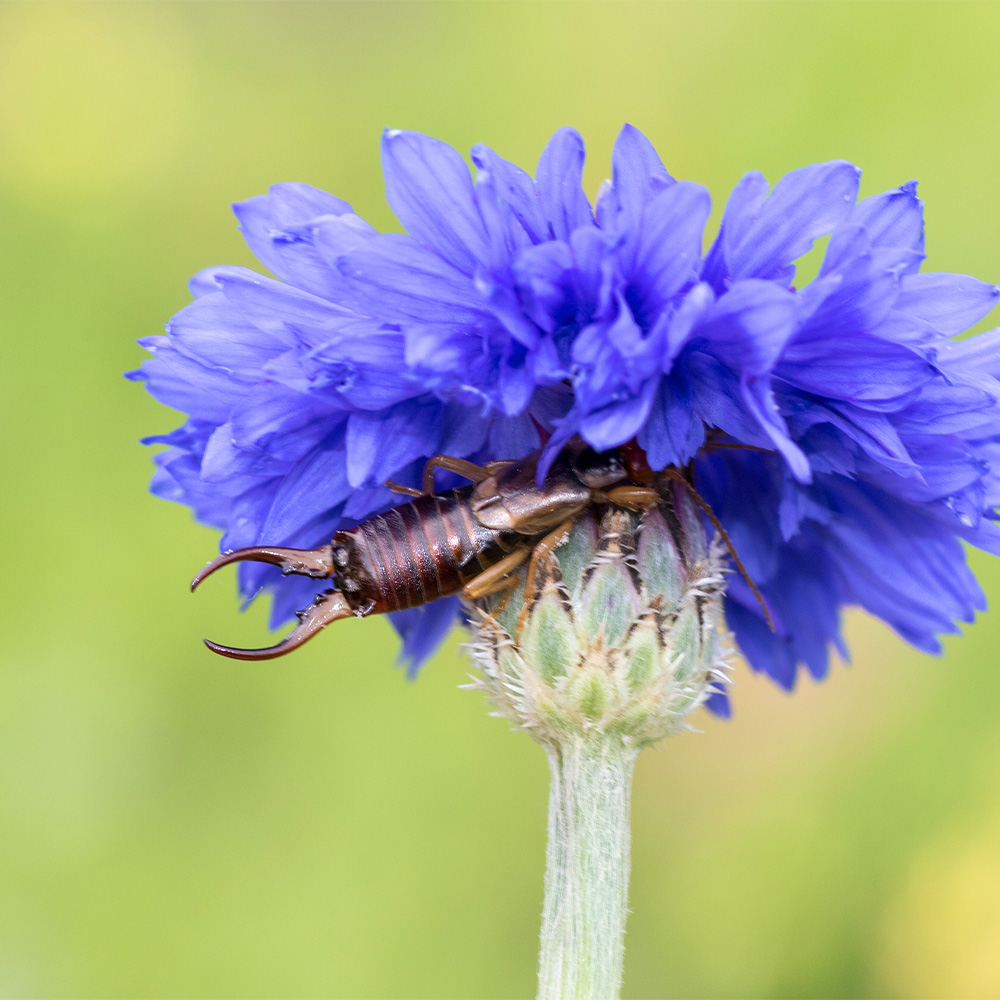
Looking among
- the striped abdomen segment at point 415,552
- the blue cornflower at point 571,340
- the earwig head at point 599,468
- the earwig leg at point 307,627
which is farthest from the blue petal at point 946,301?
the earwig leg at point 307,627

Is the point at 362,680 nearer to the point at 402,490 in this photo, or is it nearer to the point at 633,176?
the point at 402,490

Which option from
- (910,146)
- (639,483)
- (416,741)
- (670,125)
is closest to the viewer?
(639,483)

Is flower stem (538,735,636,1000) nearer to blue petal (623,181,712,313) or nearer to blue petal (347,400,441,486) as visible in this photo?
blue petal (347,400,441,486)

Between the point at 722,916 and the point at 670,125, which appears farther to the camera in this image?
the point at 670,125

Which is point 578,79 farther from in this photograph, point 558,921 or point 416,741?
point 558,921

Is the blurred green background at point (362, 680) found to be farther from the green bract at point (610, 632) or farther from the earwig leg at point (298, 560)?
the earwig leg at point (298, 560)

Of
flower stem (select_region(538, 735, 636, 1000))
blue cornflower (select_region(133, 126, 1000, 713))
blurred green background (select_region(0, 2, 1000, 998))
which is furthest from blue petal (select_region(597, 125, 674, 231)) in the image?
blurred green background (select_region(0, 2, 1000, 998))

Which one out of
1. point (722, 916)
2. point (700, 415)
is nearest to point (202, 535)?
point (722, 916)
